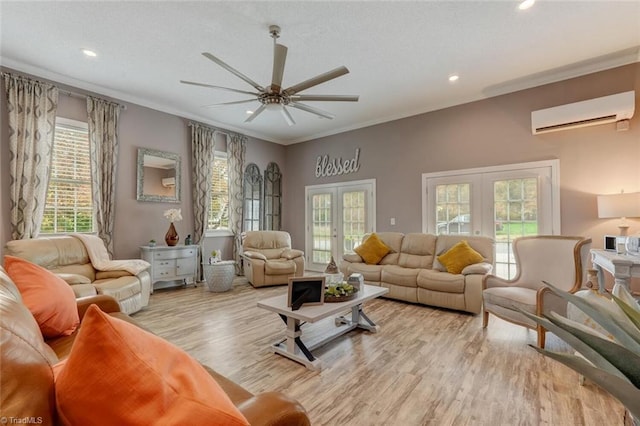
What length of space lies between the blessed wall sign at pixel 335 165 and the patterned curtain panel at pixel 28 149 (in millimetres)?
4555

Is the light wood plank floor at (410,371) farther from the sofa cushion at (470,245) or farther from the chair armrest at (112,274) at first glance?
the sofa cushion at (470,245)

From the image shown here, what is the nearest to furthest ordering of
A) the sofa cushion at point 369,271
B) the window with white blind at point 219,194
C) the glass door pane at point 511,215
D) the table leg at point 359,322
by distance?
the table leg at point 359,322
the glass door pane at point 511,215
the sofa cushion at point 369,271
the window with white blind at point 219,194

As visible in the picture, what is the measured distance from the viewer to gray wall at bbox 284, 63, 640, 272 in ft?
11.8

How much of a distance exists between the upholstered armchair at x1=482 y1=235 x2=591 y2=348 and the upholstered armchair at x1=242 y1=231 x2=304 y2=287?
3.01 m

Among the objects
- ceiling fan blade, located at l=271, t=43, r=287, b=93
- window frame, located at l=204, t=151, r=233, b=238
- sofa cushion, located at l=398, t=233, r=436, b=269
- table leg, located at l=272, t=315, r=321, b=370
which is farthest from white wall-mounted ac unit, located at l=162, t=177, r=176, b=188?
sofa cushion, located at l=398, t=233, r=436, b=269

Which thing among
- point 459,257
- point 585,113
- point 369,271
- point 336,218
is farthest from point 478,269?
point 336,218

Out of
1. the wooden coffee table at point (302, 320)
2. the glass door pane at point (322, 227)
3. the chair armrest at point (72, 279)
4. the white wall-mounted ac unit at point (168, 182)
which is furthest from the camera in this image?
the glass door pane at point (322, 227)

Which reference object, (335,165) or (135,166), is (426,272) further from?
(135,166)

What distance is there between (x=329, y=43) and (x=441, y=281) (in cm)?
318

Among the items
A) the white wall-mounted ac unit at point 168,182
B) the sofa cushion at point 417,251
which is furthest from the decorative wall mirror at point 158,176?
the sofa cushion at point 417,251

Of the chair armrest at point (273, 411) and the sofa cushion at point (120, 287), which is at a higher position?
the chair armrest at point (273, 411)

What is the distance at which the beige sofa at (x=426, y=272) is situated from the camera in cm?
359

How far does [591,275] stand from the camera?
2.54 meters

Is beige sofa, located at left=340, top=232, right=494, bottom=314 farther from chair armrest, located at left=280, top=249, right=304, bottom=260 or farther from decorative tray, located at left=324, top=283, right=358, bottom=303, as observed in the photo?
decorative tray, located at left=324, top=283, right=358, bottom=303
